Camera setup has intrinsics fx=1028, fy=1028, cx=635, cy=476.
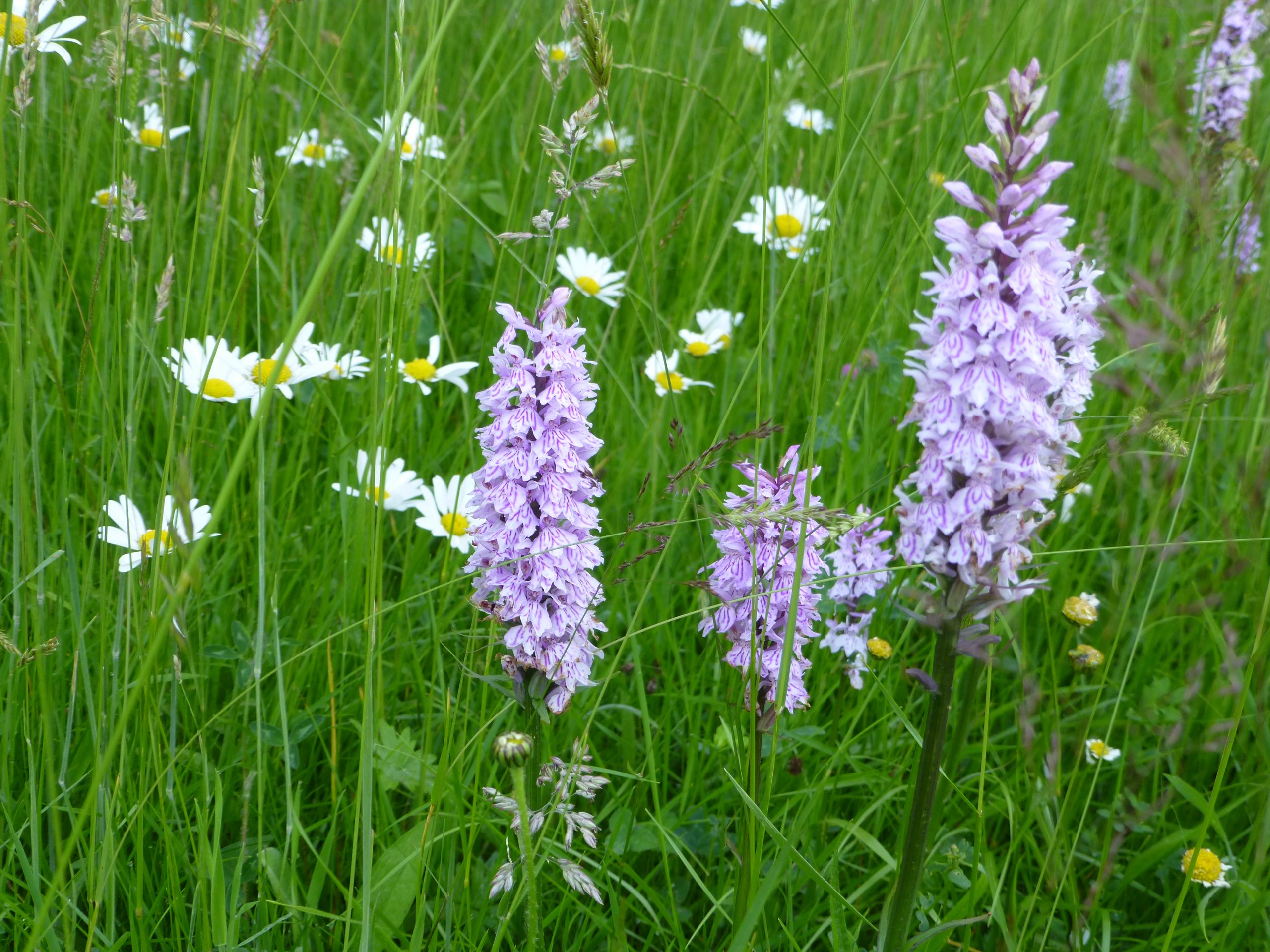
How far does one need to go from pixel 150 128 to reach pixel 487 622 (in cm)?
207

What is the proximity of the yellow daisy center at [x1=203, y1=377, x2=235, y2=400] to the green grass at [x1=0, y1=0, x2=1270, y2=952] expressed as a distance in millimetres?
63

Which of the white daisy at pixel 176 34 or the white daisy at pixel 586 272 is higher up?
the white daisy at pixel 176 34

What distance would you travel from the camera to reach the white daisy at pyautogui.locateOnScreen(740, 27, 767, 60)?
10.0ft

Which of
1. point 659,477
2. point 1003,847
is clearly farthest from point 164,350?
point 1003,847

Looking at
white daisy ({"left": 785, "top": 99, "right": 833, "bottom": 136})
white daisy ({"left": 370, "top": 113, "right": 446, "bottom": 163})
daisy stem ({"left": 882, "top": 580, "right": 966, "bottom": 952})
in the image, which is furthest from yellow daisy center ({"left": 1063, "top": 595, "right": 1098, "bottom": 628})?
white daisy ({"left": 785, "top": 99, "right": 833, "bottom": 136})

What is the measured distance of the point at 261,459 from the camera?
150 centimetres

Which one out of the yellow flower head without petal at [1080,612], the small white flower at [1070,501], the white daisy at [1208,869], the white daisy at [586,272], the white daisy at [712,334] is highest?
the white daisy at [586,272]

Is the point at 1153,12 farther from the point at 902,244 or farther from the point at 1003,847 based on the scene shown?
the point at 1003,847

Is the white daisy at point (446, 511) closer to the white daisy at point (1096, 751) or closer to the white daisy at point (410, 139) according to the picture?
the white daisy at point (410, 139)

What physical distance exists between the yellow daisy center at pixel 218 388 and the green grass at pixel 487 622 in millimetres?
63

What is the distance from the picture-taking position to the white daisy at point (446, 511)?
1.93m

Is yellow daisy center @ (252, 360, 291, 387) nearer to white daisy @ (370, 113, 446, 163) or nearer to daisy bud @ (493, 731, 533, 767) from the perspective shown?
white daisy @ (370, 113, 446, 163)

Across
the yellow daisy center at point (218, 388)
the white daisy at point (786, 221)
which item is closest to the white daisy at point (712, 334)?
the white daisy at point (786, 221)

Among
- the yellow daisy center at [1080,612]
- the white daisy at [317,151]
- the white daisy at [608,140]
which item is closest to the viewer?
the yellow daisy center at [1080,612]
